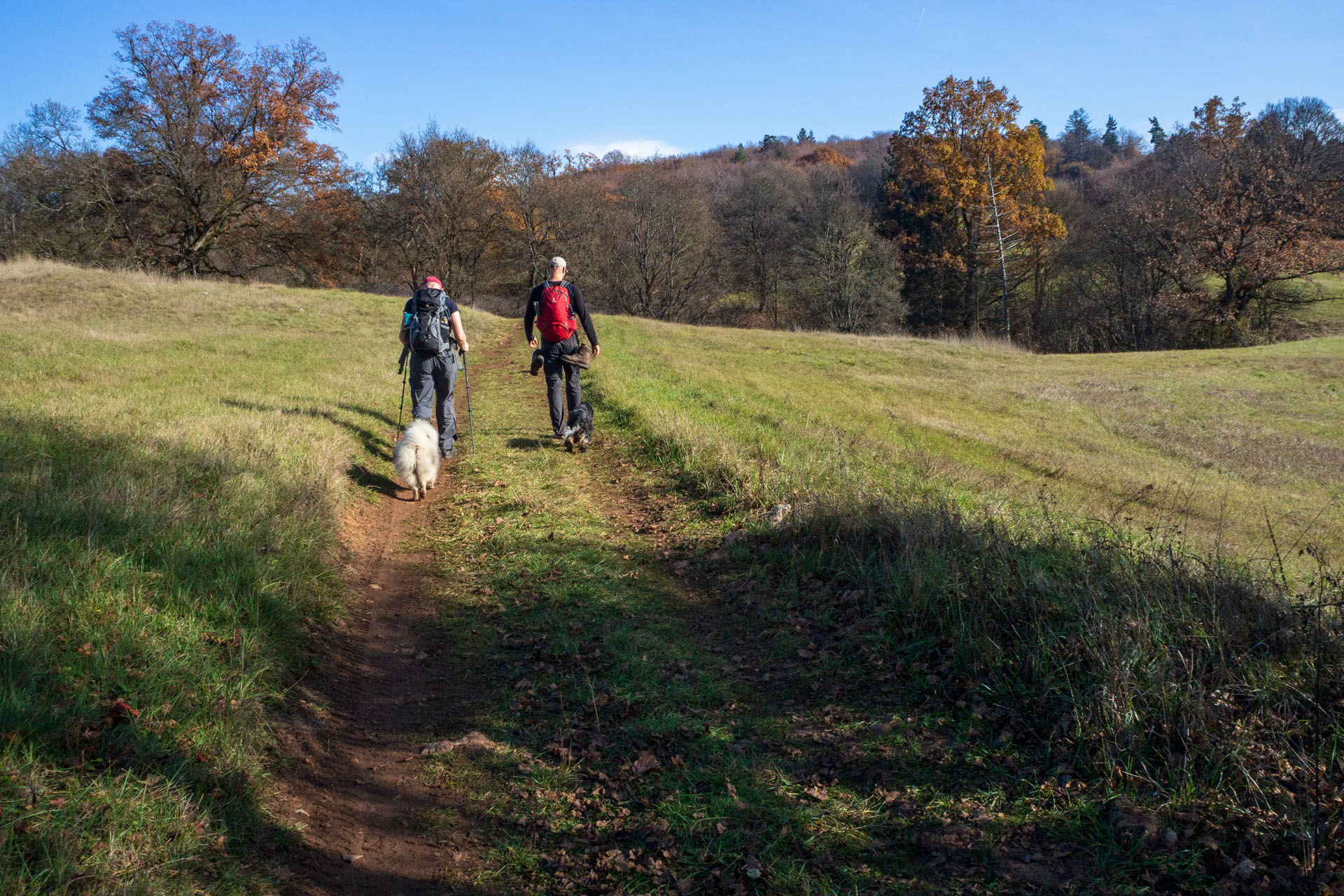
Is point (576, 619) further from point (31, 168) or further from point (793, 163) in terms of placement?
point (793, 163)

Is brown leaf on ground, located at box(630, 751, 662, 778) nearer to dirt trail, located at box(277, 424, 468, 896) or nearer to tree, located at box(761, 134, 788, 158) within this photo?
dirt trail, located at box(277, 424, 468, 896)

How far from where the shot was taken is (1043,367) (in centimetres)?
3031

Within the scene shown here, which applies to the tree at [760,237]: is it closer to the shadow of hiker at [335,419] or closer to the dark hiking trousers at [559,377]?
the dark hiking trousers at [559,377]

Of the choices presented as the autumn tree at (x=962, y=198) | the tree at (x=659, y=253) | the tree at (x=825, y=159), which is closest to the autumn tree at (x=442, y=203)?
the tree at (x=659, y=253)

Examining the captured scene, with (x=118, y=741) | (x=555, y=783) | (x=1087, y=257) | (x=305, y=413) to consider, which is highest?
(x=1087, y=257)

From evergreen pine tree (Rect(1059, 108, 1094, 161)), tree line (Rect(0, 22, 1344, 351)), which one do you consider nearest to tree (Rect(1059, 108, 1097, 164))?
evergreen pine tree (Rect(1059, 108, 1094, 161))

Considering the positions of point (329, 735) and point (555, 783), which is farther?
point (329, 735)

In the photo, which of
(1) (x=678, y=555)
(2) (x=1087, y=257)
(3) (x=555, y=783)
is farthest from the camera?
(2) (x=1087, y=257)

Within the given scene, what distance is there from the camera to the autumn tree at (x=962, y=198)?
47.6 meters

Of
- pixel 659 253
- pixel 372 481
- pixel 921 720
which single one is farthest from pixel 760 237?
pixel 921 720

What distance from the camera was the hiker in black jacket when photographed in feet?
32.3

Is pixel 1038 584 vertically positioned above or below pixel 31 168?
below

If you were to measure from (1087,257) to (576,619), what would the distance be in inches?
2164

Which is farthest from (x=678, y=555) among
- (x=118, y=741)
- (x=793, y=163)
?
(x=793, y=163)
